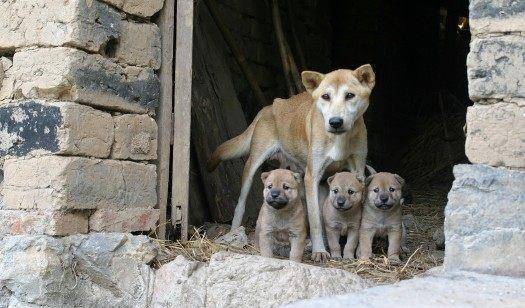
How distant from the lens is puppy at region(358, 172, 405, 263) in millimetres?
6180

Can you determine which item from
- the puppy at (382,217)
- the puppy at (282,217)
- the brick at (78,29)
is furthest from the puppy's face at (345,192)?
the brick at (78,29)

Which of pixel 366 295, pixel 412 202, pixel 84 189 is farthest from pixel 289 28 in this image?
pixel 366 295

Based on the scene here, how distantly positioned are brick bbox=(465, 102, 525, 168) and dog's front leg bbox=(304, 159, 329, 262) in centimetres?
216

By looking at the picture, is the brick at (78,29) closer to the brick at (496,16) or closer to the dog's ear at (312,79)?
the dog's ear at (312,79)

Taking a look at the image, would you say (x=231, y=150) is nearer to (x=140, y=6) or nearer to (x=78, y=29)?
(x=140, y=6)

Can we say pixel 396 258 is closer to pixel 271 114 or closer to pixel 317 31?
pixel 271 114

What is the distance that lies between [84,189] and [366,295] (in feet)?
8.42

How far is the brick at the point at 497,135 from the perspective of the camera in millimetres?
4074

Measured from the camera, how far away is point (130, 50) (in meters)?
5.62

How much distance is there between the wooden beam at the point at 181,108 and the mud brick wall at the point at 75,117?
0.92 feet

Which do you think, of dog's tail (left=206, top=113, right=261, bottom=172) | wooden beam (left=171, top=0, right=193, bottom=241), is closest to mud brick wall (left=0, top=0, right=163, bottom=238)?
wooden beam (left=171, top=0, right=193, bottom=241)

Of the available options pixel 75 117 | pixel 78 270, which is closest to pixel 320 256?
pixel 78 270

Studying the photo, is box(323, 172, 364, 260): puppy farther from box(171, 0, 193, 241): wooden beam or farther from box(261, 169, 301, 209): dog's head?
box(171, 0, 193, 241): wooden beam

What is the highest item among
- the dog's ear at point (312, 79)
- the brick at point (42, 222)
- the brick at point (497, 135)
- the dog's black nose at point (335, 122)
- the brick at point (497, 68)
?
the dog's ear at point (312, 79)
